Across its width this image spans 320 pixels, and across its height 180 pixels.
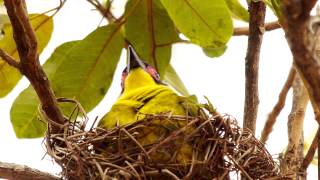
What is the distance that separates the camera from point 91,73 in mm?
2441

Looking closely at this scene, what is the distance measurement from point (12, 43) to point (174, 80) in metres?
0.71

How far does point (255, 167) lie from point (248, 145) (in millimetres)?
64

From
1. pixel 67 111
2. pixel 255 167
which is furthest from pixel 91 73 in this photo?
pixel 255 167

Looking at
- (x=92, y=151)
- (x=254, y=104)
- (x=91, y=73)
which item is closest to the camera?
(x=92, y=151)

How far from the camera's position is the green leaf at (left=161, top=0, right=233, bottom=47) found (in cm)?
217

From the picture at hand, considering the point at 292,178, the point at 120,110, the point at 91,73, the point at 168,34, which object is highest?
the point at 168,34

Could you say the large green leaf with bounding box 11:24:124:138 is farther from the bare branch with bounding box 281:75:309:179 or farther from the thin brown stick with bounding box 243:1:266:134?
the bare branch with bounding box 281:75:309:179

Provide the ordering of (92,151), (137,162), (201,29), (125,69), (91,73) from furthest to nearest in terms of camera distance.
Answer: (125,69), (91,73), (201,29), (92,151), (137,162)

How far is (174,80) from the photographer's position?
274 cm

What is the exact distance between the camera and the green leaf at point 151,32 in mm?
2449

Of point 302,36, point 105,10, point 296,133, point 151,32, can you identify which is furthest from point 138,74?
point 302,36

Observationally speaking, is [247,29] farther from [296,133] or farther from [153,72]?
[296,133]

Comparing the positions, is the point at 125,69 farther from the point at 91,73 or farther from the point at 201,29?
the point at 201,29

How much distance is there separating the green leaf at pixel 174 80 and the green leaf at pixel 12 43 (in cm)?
52
